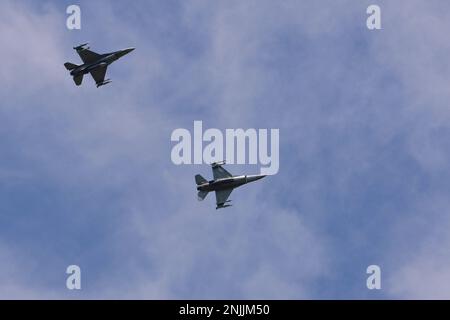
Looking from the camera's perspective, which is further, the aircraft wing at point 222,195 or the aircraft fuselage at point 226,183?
the aircraft wing at point 222,195

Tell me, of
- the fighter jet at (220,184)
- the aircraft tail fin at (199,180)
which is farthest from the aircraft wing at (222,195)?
the aircraft tail fin at (199,180)

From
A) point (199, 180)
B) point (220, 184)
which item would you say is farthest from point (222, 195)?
point (199, 180)

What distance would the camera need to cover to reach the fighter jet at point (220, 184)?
198 meters

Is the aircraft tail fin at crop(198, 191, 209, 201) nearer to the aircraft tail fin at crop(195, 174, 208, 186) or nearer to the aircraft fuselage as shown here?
the aircraft fuselage

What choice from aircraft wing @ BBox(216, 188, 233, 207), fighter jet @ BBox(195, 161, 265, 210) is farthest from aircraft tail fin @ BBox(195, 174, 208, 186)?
aircraft wing @ BBox(216, 188, 233, 207)

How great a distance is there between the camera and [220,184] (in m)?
199

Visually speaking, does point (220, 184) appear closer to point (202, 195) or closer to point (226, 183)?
point (226, 183)

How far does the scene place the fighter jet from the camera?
19750 cm

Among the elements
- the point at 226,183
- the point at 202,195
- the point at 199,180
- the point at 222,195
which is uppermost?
the point at 199,180

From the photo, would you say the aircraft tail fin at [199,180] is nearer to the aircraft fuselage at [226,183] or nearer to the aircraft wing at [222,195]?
the aircraft fuselage at [226,183]

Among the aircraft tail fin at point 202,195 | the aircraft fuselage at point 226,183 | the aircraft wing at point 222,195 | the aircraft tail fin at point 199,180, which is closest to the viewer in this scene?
the aircraft tail fin at point 202,195
